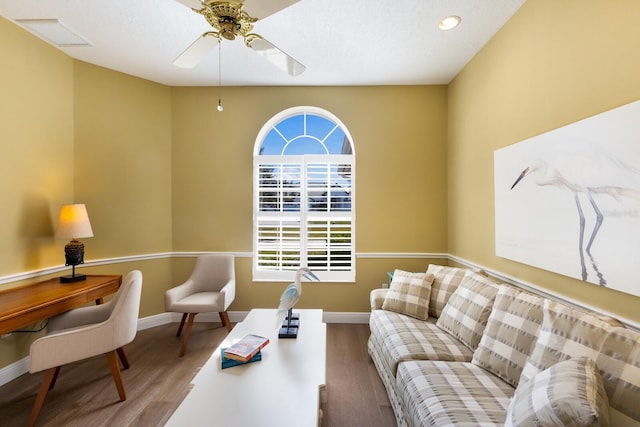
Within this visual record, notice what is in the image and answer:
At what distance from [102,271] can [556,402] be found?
12.5 feet

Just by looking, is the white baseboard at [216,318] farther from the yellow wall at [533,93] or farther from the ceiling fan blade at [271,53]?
the ceiling fan blade at [271,53]

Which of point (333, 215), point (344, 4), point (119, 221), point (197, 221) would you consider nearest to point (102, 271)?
point (119, 221)

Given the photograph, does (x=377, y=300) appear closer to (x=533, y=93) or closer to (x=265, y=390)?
(x=265, y=390)

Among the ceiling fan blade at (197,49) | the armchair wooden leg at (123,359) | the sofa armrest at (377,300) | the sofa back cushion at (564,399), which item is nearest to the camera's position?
the sofa back cushion at (564,399)

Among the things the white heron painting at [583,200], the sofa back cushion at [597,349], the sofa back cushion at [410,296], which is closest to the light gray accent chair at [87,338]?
the sofa back cushion at [410,296]

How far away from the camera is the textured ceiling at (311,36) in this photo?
208 centimetres

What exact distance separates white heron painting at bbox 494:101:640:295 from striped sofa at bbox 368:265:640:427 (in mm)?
266

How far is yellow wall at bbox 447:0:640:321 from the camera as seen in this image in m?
1.35

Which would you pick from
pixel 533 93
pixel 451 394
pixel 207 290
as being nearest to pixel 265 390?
pixel 451 394

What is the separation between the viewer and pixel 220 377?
1543 millimetres

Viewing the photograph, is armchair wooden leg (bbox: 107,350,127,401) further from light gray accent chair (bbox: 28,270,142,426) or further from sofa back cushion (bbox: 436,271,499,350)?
sofa back cushion (bbox: 436,271,499,350)

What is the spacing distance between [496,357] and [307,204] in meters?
2.50

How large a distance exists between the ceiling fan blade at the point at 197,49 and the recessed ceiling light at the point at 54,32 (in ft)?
4.66

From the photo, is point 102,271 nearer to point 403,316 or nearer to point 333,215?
point 333,215
